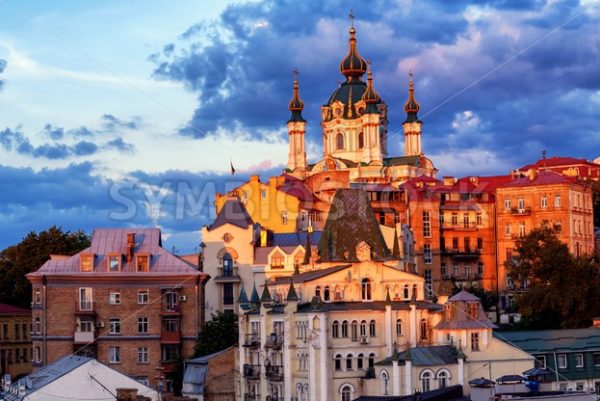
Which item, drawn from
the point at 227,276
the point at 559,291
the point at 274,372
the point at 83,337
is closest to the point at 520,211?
the point at 559,291

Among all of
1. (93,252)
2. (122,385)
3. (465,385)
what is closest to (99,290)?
(93,252)

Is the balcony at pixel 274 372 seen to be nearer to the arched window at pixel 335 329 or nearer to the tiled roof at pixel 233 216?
the arched window at pixel 335 329

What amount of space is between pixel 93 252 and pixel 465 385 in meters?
35.2

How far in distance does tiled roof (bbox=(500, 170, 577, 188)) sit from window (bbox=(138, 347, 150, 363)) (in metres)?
42.6

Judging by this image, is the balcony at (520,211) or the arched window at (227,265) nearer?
the arched window at (227,265)

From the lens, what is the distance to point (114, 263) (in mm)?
97312

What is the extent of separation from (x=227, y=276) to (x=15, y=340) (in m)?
22.2

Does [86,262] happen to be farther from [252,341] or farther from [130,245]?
[252,341]

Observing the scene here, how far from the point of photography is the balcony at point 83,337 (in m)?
94.6

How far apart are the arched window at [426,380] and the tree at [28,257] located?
53.8m

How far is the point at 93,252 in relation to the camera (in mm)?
98250

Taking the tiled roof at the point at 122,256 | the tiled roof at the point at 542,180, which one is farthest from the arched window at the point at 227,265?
the tiled roof at the point at 542,180

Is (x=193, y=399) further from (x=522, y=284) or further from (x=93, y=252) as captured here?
(x=522, y=284)

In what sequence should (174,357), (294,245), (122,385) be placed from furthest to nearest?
(294,245)
(174,357)
(122,385)
